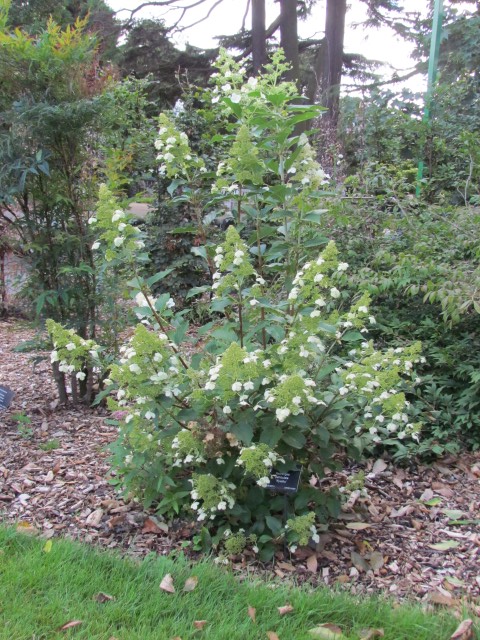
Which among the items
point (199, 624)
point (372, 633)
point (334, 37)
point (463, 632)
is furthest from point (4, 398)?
point (334, 37)

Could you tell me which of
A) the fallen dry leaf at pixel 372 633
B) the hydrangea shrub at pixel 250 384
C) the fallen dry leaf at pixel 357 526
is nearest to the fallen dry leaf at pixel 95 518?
the hydrangea shrub at pixel 250 384

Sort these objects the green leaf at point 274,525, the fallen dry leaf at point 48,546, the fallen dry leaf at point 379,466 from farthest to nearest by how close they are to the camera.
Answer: the fallen dry leaf at point 379,466, the green leaf at point 274,525, the fallen dry leaf at point 48,546

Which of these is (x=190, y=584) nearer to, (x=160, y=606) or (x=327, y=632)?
(x=160, y=606)

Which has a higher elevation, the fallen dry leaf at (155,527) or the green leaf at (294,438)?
the green leaf at (294,438)

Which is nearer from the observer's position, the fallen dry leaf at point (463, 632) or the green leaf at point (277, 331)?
the fallen dry leaf at point (463, 632)

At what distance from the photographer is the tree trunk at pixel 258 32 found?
580 inches

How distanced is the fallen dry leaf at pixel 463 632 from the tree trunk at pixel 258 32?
1494cm

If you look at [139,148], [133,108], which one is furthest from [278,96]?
[133,108]

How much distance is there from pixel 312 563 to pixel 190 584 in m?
0.62

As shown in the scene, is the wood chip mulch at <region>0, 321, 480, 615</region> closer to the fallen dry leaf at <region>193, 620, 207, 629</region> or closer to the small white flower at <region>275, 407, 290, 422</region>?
the fallen dry leaf at <region>193, 620, 207, 629</region>

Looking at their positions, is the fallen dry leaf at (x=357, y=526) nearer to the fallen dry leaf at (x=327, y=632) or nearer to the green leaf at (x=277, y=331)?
the fallen dry leaf at (x=327, y=632)

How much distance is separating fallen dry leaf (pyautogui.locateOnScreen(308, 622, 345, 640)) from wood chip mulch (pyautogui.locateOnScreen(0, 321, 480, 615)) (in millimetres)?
394

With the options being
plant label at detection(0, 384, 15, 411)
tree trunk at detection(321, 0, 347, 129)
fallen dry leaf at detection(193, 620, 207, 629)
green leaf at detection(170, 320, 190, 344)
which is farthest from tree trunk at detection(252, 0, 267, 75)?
fallen dry leaf at detection(193, 620, 207, 629)

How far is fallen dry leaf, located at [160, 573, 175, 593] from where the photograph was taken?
2107 millimetres
